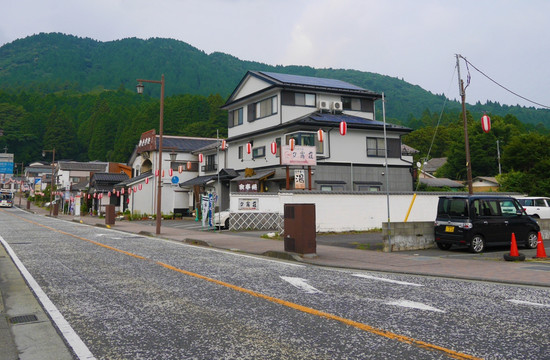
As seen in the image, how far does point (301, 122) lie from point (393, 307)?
22.9 metres

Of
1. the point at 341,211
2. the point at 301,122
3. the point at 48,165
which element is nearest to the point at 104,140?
the point at 48,165

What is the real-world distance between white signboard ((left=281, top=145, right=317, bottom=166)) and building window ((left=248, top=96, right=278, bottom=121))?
29.5ft

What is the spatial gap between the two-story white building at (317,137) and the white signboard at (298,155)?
3.56 m

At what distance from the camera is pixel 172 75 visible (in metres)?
173

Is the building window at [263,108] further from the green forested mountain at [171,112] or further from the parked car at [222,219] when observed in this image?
the green forested mountain at [171,112]

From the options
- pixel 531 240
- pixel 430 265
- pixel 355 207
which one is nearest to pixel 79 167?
pixel 355 207

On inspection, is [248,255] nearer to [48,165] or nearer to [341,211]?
[341,211]

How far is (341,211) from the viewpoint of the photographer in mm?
20281

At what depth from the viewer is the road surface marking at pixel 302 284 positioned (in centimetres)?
720

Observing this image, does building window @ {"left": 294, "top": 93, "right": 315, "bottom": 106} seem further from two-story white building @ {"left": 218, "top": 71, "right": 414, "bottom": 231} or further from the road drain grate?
the road drain grate

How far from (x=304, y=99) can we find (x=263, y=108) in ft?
11.9

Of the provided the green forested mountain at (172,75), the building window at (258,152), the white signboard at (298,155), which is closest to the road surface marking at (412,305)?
the white signboard at (298,155)

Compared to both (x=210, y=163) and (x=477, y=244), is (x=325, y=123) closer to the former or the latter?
(x=210, y=163)

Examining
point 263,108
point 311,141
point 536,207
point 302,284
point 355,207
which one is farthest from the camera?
point 263,108
